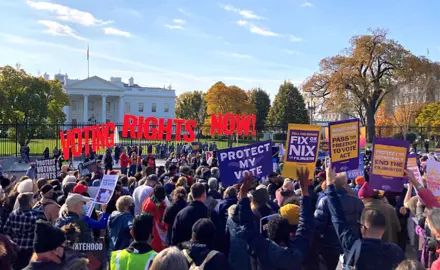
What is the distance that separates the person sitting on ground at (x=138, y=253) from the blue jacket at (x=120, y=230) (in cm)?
146

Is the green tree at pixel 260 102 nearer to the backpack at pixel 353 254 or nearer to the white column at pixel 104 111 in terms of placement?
the white column at pixel 104 111

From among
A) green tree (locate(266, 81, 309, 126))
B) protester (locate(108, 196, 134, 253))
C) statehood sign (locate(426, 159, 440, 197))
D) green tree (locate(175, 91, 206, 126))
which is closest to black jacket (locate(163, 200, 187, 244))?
protester (locate(108, 196, 134, 253))

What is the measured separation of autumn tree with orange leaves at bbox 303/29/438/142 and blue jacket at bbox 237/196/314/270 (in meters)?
47.9

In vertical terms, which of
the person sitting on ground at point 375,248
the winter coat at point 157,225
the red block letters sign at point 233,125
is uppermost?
the red block letters sign at point 233,125

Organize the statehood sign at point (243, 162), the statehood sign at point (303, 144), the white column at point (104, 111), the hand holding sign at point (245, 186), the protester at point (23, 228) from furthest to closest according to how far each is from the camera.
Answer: the white column at point (104, 111)
the statehood sign at point (303, 144)
the statehood sign at point (243, 162)
the protester at point (23, 228)
the hand holding sign at point (245, 186)

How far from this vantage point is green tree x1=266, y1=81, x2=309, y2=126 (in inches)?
2338

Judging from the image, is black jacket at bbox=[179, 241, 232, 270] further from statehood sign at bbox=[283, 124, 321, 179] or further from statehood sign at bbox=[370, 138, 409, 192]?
statehood sign at bbox=[283, 124, 321, 179]

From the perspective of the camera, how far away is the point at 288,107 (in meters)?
59.4

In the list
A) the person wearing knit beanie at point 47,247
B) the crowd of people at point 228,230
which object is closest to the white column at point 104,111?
the crowd of people at point 228,230

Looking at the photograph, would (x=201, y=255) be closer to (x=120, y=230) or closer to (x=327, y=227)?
(x=120, y=230)

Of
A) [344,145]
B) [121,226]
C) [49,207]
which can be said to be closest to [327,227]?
[344,145]

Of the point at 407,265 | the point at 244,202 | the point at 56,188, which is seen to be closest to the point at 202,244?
the point at 244,202

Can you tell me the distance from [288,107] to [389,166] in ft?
178

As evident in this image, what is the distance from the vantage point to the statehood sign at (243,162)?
22.4ft
